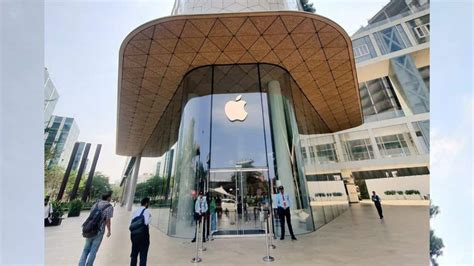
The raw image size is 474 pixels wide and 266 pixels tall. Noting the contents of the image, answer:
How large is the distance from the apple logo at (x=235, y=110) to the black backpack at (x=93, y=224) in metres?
5.58

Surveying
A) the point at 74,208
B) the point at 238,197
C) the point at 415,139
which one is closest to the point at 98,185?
the point at 74,208

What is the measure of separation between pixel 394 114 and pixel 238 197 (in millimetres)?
21968

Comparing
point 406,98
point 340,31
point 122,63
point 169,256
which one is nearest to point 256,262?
point 169,256

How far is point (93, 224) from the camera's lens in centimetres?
421

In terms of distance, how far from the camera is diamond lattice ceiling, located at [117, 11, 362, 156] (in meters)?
6.77

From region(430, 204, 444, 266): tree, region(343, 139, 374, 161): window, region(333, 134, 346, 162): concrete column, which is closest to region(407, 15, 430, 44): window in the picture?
region(343, 139, 374, 161): window

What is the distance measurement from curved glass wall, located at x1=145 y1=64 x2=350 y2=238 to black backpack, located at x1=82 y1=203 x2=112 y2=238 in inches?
159

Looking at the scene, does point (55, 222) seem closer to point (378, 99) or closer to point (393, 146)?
point (393, 146)

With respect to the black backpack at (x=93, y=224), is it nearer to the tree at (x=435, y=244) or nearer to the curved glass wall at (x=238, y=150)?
the curved glass wall at (x=238, y=150)

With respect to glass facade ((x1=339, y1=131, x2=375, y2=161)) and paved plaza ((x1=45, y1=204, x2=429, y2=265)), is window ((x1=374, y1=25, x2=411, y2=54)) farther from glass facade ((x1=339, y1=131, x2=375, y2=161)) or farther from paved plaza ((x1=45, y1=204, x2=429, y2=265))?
paved plaza ((x1=45, y1=204, x2=429, y2=265))

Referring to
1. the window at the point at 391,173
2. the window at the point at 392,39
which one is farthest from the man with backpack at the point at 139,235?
the window at the point at 392,39

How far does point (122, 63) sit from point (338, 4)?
22.0 ft

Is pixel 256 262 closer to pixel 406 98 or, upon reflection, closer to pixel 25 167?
pixel 25 167

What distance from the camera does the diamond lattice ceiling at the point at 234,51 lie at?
22.2 ft
